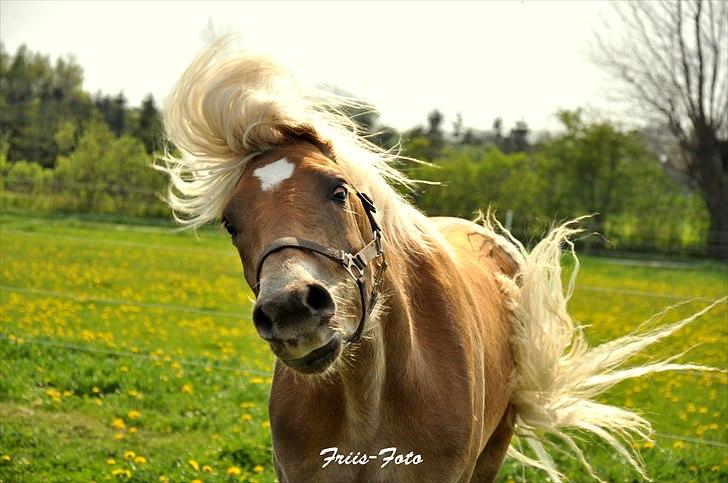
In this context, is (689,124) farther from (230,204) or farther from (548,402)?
(230,204)

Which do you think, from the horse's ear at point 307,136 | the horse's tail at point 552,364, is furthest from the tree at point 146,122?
the horse's ear at point 307,136

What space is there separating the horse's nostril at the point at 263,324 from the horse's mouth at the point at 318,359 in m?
0.16

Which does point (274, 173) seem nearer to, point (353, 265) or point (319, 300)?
point (353, 265)

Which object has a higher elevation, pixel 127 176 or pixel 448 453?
pixel 127 176

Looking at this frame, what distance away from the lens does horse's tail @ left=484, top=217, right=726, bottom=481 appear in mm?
3666

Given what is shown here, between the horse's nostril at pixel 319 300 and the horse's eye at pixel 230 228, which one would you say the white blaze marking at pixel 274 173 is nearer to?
the horse's eye at pixel 230 228

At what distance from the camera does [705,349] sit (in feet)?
27.0

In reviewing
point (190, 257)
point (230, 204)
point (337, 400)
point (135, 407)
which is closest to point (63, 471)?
point (135, 407)

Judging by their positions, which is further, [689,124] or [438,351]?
[689,124]

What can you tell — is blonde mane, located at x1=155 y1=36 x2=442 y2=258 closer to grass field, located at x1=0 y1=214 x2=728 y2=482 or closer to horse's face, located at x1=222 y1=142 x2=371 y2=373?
horse's face, located at x1=222 y1=142 x2=371 y2=373

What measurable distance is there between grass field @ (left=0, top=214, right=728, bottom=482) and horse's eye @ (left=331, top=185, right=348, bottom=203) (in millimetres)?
1197

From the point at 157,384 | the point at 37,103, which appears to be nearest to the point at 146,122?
the point at 37,103

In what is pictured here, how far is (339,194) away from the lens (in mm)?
2207

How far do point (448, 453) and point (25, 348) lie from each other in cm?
518
